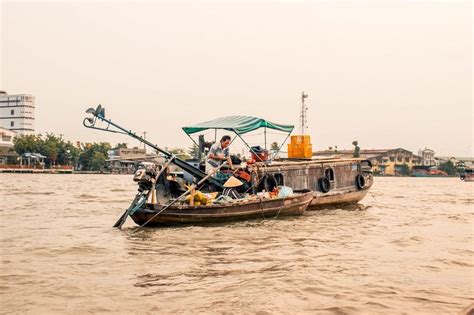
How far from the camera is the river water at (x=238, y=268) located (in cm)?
520

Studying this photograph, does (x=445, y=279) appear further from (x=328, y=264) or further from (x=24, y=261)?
(x=24, y=261)

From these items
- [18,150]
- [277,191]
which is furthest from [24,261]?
[18,150]

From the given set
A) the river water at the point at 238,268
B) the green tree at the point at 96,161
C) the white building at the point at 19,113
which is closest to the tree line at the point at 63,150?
the green tree at the point at 96,161

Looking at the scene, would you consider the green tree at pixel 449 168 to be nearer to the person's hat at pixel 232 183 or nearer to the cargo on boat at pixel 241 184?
the cargo on boat at pixel 241 184

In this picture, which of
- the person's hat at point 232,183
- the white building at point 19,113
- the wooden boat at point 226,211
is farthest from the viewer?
the white building at point 19,113

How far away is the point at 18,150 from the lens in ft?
214

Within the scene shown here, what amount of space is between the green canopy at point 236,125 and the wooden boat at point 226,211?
2158mm

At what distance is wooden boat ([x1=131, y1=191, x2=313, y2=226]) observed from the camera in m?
10.2

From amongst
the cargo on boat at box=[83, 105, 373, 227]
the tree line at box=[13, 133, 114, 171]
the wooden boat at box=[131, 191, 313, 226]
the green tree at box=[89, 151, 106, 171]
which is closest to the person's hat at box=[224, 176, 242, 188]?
the cargo on boat at box=[83, 105, 373, 227]

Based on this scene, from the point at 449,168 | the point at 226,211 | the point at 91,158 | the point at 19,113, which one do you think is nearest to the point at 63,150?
the point at 91,158

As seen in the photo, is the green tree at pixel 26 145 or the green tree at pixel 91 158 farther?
the green tree at pixel 91 158

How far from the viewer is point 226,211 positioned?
10922 millimetres

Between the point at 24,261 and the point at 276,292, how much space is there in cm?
400

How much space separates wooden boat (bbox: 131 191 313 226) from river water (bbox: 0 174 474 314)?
246mm
